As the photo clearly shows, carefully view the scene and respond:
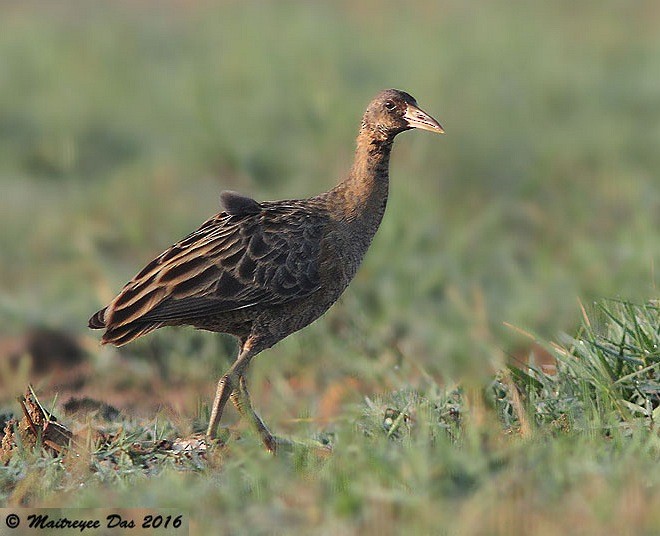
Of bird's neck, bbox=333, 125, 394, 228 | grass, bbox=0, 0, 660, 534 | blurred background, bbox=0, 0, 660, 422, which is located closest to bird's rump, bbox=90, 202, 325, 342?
bird's neck, bbox=333, 125, 394, 228

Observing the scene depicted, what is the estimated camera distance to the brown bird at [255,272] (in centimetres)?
547

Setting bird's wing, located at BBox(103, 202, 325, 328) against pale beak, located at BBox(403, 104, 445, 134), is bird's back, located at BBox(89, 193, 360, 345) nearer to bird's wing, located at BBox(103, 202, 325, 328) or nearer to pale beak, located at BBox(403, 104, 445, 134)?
bird's wing, located at BBox(103, 202, 325, 328)

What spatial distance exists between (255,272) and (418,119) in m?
1.06

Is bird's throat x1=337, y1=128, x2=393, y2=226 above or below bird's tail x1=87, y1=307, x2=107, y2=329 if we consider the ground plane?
above

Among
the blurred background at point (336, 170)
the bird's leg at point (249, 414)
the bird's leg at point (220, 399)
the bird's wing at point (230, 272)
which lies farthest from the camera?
the blurred background at point (336, 170)

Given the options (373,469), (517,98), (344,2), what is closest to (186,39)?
(344,2)

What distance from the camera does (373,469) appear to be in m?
4.11

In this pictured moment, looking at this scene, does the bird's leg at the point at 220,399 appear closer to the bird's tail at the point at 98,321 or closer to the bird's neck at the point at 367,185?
the bird's tail at the point at 98,321

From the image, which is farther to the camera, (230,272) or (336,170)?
(336,170)

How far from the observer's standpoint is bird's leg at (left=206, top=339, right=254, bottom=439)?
5383mm

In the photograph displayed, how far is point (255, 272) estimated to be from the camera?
5.55m

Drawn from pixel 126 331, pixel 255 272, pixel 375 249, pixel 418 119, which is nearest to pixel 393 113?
pixel 418 119

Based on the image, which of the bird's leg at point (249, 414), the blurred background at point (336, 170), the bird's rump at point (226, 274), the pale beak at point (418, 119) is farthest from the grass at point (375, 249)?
the pale beak at point (418, 119)

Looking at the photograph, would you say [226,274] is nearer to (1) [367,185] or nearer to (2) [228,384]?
(2) [228,384]
